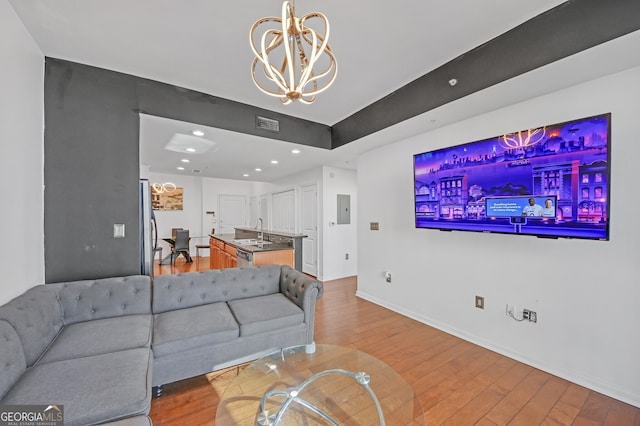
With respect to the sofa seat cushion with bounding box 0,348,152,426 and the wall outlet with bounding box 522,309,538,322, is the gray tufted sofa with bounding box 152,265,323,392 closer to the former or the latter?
the sofa seat cushion with bounding box 0,348,152,426

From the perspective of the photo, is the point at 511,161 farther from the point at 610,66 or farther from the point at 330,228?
the point at 330,228

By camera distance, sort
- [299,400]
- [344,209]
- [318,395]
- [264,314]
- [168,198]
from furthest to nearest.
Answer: [168,198], [344,209], [264,314], [318,395], [299,400]

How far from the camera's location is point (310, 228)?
5.43 metres

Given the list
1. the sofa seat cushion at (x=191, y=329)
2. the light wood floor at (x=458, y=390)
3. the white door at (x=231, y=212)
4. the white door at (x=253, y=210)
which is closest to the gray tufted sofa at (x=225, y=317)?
the sofa seat cushion at (x=191, y=329)

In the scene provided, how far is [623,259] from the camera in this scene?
1.84 m

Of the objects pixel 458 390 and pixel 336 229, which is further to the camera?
pixel 336 229

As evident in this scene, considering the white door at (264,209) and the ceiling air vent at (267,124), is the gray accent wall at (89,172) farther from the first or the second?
the white door at (264,209)

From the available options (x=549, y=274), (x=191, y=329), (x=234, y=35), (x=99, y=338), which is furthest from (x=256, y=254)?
(x=549, y=274)

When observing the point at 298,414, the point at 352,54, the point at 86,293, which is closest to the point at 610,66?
the point at 352,54

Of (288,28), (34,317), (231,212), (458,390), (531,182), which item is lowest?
(458,390)

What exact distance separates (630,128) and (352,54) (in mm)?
2164

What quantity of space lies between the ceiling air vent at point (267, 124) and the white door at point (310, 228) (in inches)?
80.7

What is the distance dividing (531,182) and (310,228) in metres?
3.95

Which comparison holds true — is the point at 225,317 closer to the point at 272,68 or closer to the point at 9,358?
the point at 9,358
